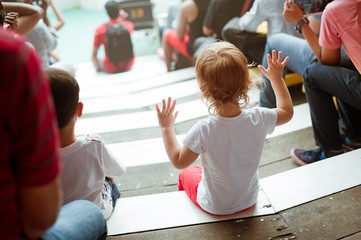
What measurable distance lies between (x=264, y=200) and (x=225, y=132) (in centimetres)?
42

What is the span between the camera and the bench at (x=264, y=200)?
1293mm

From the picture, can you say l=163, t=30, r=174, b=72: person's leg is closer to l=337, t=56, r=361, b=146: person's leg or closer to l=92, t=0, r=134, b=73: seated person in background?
l=92, t=0, r=134, b=73: seated person in background

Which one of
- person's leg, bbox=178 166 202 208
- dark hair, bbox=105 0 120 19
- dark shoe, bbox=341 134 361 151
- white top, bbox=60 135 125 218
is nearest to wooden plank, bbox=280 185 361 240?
person's leg, bbox=178 166 202 208

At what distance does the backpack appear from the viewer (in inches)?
181

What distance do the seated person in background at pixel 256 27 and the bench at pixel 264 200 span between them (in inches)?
38.3

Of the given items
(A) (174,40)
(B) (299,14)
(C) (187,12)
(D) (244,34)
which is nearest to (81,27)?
(A) (174,40)

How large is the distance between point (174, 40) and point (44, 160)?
142 inches

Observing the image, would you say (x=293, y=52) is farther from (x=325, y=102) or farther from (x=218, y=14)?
(x=218, y=14)

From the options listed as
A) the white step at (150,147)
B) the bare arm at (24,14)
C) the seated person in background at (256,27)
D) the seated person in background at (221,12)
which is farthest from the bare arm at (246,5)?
the bare arm at (24,14)

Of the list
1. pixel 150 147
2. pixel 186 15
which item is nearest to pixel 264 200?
pixel 150 147

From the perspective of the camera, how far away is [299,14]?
1666mm

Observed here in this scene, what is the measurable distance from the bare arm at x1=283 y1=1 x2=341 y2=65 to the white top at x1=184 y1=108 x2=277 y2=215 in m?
0.58

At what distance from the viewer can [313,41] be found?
1.63m

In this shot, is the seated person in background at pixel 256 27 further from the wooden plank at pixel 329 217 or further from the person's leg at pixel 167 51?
the person's leg at pixel 167 51
